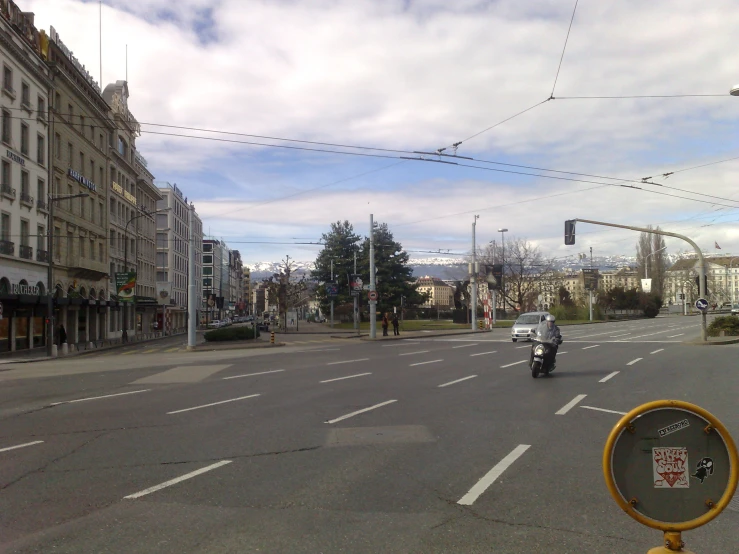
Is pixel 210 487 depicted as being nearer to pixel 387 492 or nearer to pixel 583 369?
pixel 387 492

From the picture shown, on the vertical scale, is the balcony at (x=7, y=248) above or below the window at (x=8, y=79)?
below

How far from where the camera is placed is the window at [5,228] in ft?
121

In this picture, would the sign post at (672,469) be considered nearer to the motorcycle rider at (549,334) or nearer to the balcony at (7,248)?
the motorcycle rider at (549,334)

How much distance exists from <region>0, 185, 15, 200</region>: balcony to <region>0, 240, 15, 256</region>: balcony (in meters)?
2.61

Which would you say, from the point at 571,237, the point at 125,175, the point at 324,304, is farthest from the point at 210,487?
the point at 324,304

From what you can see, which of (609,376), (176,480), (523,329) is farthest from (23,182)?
(176,480)

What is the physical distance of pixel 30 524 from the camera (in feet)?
17.7

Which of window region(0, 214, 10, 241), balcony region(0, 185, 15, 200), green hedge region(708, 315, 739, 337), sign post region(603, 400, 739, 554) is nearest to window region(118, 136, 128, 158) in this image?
balcony region(0, 185, 15, 200)

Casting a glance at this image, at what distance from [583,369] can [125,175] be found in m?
57.8

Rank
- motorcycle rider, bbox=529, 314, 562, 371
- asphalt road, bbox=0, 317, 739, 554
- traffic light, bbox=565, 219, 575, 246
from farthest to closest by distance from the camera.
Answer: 1. traffic light, bbox=565, 219, 575, 246
2. motorcycle rider, bbox=529, 314, 562, 371
3. asphalt road, bbox=0, 317, 739, 554

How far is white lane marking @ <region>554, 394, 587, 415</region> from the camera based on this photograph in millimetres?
11070

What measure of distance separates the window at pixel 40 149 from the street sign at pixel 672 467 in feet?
147

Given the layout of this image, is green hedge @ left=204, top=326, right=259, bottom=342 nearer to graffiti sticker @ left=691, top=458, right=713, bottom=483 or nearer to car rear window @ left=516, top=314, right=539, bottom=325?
car rear window @ left=516, top=314, right=539, bottom=325

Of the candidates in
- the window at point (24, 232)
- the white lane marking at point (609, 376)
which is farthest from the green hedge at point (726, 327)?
the window at point (24, 232)
